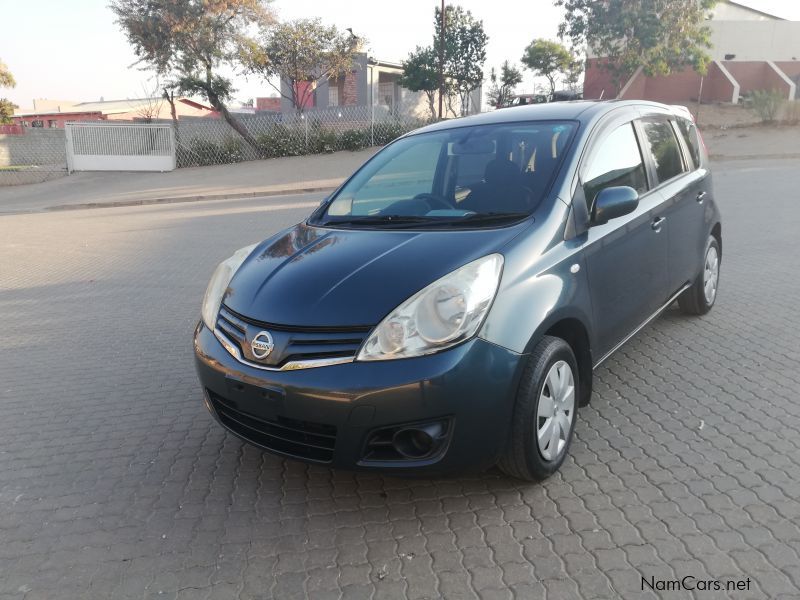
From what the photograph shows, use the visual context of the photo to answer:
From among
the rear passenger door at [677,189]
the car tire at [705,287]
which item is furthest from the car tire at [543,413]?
the car tire at [705,287]

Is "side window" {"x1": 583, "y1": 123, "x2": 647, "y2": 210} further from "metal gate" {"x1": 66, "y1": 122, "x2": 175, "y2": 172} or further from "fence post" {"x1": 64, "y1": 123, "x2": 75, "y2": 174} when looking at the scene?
"fence post" {"x1": 64, "y1": 123, "x2": 75, "y2": 174}

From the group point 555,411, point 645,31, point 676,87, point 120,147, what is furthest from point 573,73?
point 555,411

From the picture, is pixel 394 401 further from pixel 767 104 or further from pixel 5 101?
pixel 5 101

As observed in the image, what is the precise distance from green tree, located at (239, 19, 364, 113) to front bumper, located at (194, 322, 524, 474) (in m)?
26.4

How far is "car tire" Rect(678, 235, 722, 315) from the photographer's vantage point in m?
5.29

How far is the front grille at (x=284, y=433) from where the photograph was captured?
281 cm

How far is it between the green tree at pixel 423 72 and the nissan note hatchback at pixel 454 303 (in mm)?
31983

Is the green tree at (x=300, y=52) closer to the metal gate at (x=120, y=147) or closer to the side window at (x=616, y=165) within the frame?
the metal gate at (x=120, y=147)

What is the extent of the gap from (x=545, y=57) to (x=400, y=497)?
44.1 meters

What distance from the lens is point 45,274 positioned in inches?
336

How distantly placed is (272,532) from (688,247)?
3489 millimetres

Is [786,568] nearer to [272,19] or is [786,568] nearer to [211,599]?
[211,599]

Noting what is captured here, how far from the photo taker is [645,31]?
31172 mm

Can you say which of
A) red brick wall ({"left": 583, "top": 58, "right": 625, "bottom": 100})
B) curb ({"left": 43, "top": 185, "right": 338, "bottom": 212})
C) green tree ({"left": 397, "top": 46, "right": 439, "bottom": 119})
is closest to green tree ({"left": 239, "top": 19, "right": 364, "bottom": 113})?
green tree ({"left": 397, "top": 46, "right": 439, "bottom": 119})
